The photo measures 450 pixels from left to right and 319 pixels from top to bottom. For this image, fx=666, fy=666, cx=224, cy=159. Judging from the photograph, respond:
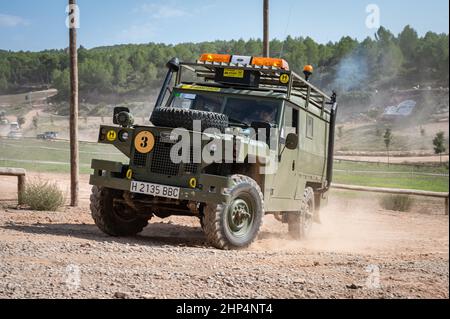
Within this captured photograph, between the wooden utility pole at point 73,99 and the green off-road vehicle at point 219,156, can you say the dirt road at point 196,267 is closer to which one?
the green off-road vehicle at point 219,156

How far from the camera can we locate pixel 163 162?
8.55m

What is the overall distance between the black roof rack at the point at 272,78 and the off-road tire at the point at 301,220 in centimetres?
160

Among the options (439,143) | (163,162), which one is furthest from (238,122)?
(439,143)

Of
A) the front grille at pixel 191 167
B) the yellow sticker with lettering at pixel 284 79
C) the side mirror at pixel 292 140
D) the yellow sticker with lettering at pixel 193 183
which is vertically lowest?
the yellow sticker with lettering at pixel 193 183

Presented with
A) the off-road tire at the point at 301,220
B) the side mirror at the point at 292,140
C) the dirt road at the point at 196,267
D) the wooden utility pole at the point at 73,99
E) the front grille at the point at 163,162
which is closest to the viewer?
the dirt road at the point at 196,267

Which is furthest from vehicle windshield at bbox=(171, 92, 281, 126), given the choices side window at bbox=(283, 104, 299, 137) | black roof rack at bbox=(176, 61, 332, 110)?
black roof rack at bbox=(176, 61, 332, 110)

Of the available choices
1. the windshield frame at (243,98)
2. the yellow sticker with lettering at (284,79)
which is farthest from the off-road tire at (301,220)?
the yellow sticker with lettering at (284,79)

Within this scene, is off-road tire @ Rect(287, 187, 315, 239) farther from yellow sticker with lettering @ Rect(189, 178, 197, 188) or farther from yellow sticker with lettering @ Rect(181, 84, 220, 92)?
yellow sticker with lettering @ Rect(189, 178, 197, 188)

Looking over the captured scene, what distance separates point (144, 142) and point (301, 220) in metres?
3.57

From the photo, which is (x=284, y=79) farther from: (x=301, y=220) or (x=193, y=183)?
(x=193, y=183)

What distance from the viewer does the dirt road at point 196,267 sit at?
5438 mm

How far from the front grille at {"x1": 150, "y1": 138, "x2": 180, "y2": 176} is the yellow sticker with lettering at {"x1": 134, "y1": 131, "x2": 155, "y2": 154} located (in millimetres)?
74

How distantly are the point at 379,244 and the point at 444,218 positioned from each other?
23.0 ft

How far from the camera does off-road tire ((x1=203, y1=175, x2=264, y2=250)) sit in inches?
319
